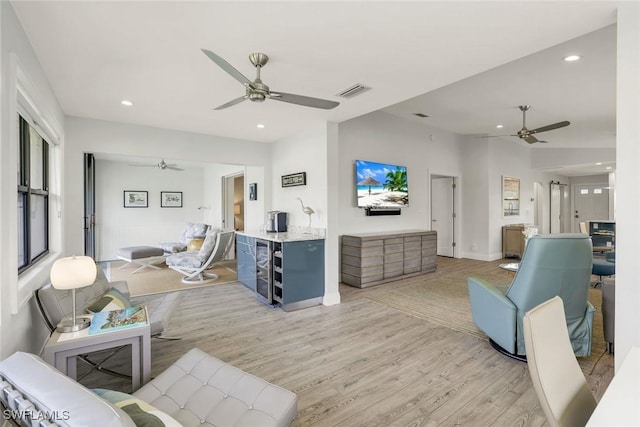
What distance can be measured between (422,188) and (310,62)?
4473 mm

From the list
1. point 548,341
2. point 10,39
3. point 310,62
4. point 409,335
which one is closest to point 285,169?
point 310,62

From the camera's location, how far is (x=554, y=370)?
1.01 meters

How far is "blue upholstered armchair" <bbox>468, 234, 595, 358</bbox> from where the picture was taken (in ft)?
7.56

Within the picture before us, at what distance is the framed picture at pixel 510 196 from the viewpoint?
7.30 meters

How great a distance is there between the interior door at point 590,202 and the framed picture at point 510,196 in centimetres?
462

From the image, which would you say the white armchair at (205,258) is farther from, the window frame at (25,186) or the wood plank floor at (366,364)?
the window frame at (25,186)

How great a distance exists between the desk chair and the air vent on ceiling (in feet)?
7.89

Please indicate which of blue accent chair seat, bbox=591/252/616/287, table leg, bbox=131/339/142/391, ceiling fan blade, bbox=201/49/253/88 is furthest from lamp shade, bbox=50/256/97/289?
blue accent chair seat, bbox=591/252/616/287

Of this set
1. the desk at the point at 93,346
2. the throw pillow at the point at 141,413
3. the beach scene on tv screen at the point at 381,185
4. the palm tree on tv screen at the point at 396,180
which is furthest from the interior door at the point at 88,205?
the palm tree on tv screen at the point at 396,180

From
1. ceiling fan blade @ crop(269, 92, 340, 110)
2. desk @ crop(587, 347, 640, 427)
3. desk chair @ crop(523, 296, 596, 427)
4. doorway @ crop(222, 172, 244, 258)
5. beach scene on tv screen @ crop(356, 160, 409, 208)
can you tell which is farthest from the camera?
doorway @ crop(222, 172, 244, 258)

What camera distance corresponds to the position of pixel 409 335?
3.05 m

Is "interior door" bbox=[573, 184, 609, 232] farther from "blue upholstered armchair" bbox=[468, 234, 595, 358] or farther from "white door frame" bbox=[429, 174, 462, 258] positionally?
"blue upholstered armchair" bbox=[468, 234, 595, 358]

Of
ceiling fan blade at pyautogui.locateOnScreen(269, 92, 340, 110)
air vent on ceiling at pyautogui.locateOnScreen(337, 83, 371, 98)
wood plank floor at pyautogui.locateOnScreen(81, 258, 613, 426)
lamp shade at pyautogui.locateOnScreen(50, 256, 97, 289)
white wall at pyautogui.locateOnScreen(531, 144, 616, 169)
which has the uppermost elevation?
white wall at pyautogui.locateOnScreen(531, 144, 616, 169)

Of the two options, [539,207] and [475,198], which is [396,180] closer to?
[475,198]
